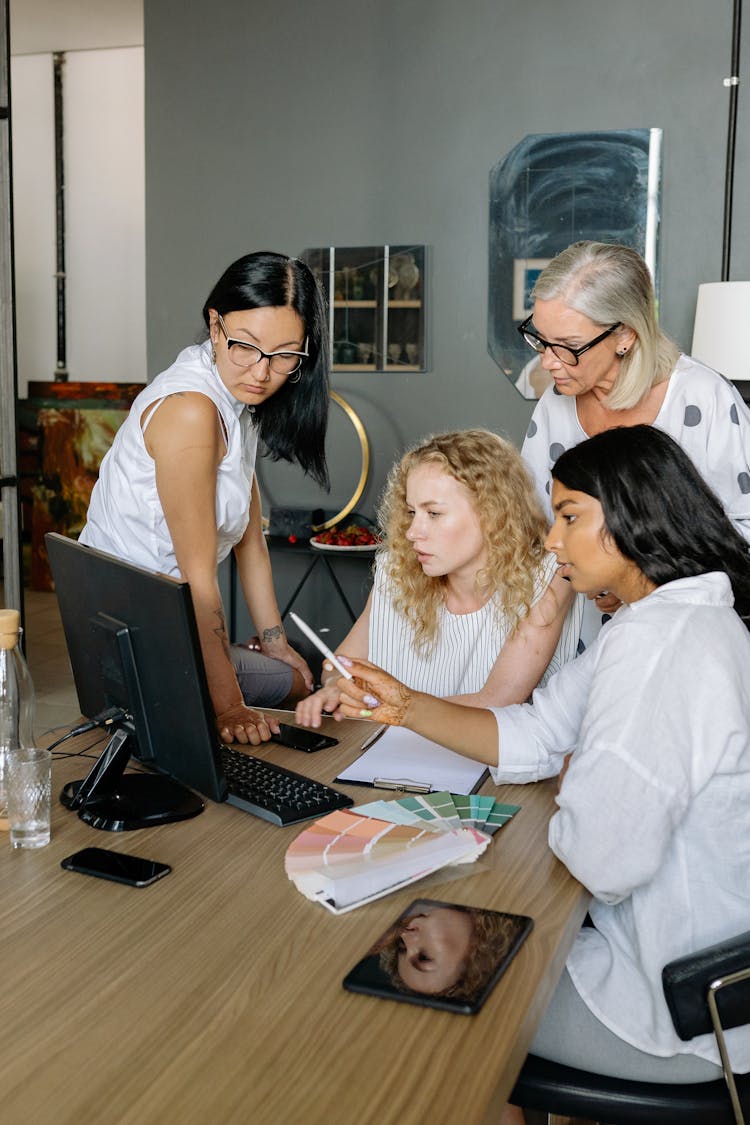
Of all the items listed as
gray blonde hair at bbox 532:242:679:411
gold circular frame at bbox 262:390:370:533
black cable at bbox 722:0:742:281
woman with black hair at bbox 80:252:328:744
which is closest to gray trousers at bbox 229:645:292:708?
woman with black hair at bbox 80:252:328:744

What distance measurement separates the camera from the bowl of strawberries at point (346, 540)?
14.8ft

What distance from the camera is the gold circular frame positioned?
472cm

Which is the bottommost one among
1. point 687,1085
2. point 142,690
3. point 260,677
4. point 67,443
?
point 687,1085

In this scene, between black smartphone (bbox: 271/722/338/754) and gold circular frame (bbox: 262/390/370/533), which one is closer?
black smartphone (bbox: 271/722/338/754)

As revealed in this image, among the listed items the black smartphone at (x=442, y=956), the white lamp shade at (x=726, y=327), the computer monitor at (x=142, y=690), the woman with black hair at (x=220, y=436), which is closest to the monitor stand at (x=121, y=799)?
the computer monitor at (x=142, y=690)

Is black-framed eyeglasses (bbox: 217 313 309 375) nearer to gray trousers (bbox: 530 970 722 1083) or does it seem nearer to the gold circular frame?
gray trousers (bbox: 530 970 722 1083)

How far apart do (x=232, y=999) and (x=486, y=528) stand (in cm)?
126

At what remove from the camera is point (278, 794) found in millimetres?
1581

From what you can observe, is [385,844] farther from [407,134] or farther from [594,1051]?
[407,134]

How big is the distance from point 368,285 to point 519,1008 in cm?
404

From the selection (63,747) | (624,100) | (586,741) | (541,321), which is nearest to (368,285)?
(624,100)

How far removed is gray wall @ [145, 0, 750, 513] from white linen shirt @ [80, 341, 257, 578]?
2.45m

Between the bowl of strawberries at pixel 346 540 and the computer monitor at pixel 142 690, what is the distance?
281 cm

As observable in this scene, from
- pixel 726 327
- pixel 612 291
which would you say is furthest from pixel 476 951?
pixel 726 327
